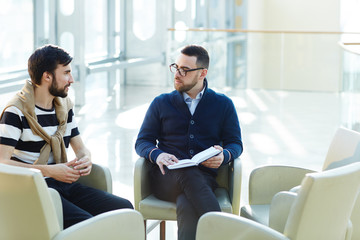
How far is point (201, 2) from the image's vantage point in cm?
1424

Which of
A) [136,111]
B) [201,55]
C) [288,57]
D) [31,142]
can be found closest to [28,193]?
[31,142]

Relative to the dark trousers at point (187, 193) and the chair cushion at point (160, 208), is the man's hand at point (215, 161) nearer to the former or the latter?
the dark trousers at point (187, 193)

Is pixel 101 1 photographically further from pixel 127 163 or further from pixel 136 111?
pixel 127 163

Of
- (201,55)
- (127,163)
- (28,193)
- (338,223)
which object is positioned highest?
(201,55)

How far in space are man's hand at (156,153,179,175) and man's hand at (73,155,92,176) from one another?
385mm

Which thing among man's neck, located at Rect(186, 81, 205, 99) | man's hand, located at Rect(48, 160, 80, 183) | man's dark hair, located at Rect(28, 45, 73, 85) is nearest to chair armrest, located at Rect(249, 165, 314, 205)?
man's neck, located at Rect(186, 81, 205, 99)

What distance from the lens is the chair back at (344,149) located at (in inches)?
126

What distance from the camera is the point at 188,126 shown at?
11.8ft

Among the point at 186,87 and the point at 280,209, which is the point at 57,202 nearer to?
the point at 280,209

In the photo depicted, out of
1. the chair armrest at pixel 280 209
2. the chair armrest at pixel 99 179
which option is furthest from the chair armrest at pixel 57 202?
the chair armrest at pixel 280 209

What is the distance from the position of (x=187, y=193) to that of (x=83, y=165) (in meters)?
0.57

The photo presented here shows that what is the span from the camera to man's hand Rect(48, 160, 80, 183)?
3104mm

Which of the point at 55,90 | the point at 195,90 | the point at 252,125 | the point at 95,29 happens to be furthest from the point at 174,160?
the point at 95,29

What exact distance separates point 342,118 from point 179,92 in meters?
4.23
